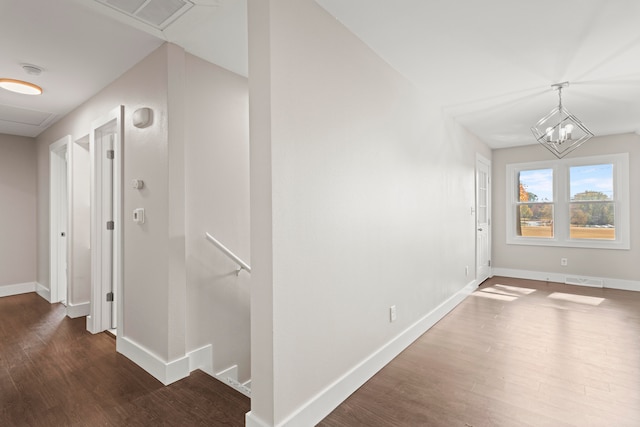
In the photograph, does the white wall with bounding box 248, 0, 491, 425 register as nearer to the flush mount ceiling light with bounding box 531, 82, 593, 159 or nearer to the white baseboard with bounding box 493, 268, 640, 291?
the flush mount ceiling light with bounding box 531, 82, 593, 159

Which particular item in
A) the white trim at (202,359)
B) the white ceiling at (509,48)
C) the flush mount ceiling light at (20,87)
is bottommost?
the white trim at (202,359)

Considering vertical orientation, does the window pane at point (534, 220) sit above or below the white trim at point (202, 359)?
above

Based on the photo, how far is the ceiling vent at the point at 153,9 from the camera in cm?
189

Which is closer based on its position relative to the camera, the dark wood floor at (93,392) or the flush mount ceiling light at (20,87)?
the dark wood floor at (93,392)

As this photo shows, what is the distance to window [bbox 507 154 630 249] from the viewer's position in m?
5.20

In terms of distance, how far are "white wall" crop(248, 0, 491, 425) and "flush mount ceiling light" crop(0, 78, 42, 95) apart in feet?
8.87

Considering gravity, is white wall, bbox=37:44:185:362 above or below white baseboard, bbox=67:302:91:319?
above

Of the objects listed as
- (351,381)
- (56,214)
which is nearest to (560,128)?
(351,381)

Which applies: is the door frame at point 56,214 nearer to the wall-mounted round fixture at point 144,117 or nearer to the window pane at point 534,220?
the wall-mounted round fixture at point 144,117

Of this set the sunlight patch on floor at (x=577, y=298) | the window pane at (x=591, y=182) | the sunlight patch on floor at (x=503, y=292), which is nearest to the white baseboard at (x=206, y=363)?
the sunlight patch on floor at (x=503, y=292)

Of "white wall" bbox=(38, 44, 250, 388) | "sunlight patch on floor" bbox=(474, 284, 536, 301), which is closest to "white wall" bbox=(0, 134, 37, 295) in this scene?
"white wall" bbox=(38, 44, 250, 388)

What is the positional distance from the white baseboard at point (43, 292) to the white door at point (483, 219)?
254 inches

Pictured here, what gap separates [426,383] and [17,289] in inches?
235

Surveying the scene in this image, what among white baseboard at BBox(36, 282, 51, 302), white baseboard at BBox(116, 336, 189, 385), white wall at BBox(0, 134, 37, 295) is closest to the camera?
white baseboard at BBox(116, 336, 189, 385)
